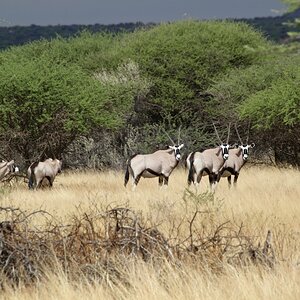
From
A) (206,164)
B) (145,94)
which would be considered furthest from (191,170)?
(145,94)

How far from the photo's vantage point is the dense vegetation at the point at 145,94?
25594 millimetres

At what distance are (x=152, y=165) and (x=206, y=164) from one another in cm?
136

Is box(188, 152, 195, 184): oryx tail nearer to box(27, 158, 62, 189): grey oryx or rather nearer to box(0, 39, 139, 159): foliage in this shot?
box(27, 158, 62, 189): grey oryx

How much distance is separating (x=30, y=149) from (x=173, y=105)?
30.2 feet

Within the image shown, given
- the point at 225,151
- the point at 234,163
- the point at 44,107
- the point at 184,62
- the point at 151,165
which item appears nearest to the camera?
the point at 151,165

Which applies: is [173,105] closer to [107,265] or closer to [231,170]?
[231,170]

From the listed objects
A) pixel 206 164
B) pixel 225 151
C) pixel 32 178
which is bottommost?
pixel 32 178

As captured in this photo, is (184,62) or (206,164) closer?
(206,164)

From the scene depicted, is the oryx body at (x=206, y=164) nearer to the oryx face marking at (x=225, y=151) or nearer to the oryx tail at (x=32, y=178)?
the oryx face marking at (x=225, y=151)

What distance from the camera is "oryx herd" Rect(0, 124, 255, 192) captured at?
62.0 ft

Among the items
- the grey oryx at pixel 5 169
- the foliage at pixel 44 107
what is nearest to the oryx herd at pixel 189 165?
Result: the grey oryx at pixel 5 169

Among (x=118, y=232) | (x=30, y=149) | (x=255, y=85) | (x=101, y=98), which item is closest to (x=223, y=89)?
(x=255, y=85)

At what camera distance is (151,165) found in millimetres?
19234

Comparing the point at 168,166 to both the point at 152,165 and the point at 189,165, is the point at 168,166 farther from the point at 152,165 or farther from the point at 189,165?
the point at 189,165
